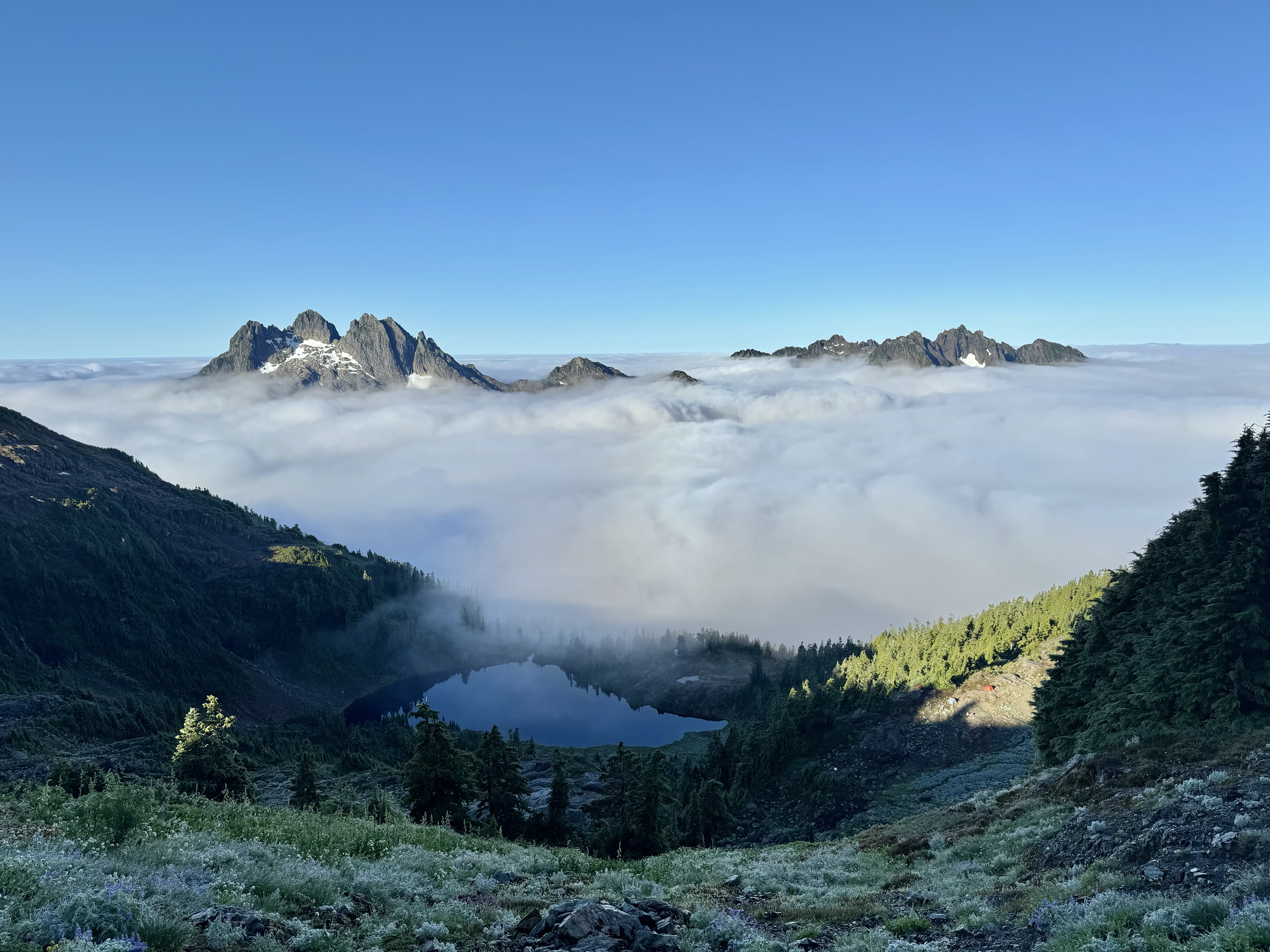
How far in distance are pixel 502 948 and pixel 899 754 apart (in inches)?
4400

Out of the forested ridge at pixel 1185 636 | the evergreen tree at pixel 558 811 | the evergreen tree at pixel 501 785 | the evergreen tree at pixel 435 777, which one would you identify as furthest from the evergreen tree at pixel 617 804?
the forested ridge at pixel 1185 636

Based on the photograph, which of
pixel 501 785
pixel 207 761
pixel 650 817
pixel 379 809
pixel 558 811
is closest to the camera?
pixel 379 809

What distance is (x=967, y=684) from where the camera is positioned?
11919 cm

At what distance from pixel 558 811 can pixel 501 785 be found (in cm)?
593

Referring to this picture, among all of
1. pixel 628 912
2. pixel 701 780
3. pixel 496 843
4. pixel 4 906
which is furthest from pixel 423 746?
pixel 701 780

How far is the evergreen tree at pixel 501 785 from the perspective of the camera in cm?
5306

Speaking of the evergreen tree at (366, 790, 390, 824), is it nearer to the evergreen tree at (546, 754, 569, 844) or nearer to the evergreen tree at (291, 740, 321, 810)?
the evergreen tree at (546, 754, 569, 844)

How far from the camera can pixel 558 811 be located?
55844mm

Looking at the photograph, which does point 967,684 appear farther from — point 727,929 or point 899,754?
point 727,929

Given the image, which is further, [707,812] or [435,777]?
[707,812]

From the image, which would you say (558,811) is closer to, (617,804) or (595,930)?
(617,804)

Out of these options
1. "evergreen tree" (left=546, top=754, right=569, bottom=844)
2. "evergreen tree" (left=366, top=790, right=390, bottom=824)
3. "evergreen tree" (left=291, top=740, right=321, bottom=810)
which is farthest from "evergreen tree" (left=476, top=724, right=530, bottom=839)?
"evergreen tree" (left=366, top=790, right=390, bottom=824)

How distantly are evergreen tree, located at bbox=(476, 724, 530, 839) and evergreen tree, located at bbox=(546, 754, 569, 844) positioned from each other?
101 inches

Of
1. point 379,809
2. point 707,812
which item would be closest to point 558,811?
point 379,809
